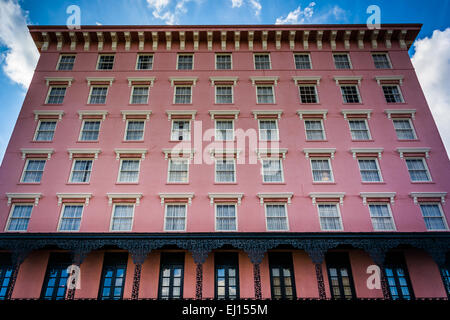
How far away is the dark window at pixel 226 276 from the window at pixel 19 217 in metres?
10.9

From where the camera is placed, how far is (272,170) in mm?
17203

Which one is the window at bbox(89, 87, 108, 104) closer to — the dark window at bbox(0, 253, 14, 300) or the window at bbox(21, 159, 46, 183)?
the window at bbox(21, 159, 46, 183)

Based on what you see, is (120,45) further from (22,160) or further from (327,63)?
(327,63)

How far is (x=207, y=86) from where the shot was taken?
20.1 m

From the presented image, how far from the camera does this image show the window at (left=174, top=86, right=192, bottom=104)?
1973 centimetres

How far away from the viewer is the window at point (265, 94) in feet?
64.6

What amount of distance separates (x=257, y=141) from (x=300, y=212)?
5.14 meters

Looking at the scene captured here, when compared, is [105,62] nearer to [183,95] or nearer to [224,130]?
[183,95]

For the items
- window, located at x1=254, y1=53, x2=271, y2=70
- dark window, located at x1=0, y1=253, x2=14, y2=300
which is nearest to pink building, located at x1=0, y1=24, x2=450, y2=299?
dark window, located at x1=0, y1=253, x2=14, y2=300

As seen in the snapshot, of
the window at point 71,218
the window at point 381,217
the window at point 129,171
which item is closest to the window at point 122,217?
the window at point 129,171

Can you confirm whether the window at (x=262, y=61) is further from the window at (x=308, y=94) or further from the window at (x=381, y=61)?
the window at (x=381, y=61)

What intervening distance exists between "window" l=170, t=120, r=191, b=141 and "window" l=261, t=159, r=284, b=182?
5195mm
